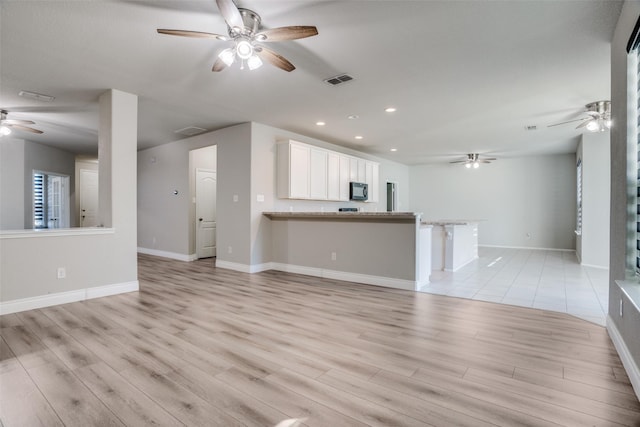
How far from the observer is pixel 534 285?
4.53m

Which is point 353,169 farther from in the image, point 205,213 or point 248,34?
point 248,34

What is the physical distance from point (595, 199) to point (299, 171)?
5.74 meters

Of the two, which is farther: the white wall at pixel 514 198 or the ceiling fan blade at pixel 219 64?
the white wall at pixel 514 198

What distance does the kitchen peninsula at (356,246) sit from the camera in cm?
431

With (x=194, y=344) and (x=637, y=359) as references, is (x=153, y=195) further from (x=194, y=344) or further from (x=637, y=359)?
(x=637, y=359)

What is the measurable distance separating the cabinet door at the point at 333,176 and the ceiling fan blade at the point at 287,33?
4198mm

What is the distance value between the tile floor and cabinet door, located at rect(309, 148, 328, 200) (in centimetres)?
261

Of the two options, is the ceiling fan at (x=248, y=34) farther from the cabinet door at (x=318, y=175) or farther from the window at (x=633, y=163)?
the cabinet door at (x=318, y=175)

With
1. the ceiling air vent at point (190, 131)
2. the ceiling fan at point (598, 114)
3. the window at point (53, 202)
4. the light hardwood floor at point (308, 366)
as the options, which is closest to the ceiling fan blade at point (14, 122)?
the ceiling air vent at point (190, 131)

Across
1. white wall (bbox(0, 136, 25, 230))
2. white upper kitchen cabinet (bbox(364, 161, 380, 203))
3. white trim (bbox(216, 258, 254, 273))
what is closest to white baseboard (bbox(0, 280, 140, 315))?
white trim (bbox(216, 258, 254, 273))

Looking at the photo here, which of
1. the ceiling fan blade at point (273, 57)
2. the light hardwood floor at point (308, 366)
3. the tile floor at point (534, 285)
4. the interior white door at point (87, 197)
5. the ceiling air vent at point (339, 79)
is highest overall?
the ceiling air vent at point (339, 79)

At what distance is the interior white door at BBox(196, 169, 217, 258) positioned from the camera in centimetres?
684

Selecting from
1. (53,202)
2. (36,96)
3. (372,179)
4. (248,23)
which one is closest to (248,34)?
(248,23)

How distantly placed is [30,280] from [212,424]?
3.25 metres
